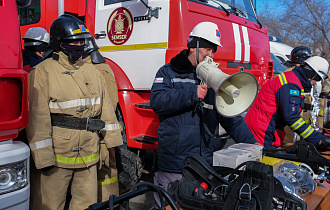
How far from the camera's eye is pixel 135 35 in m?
3.57

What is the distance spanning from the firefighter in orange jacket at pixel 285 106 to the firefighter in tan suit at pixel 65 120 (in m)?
1.56

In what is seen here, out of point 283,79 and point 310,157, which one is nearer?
point 310,157

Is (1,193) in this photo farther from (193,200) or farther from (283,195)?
(283,195)

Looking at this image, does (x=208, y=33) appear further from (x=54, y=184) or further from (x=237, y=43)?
(x=54, y=184)

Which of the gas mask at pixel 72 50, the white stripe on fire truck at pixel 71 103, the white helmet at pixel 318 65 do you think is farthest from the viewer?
the white helmet at pixel 318 65

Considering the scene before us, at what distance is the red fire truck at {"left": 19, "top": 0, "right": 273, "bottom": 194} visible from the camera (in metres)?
3.36

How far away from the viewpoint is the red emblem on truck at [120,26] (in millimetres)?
3627

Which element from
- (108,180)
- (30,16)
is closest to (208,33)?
(108,180)

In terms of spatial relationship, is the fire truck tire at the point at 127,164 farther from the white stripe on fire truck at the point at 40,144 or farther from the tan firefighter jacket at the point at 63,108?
the white stripe on fire truck at the point at 40,144

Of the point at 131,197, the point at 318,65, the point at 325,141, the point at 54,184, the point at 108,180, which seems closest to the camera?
the point at 131,197

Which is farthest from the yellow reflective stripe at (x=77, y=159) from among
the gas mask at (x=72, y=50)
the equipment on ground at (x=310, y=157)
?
the equipment on ground at (x=310, y=157)

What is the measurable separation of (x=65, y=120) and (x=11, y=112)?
780 mm

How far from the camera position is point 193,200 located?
159 centimetres

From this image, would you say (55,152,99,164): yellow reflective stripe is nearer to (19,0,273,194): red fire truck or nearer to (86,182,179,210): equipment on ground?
(19,0,273,194): red fire truck
